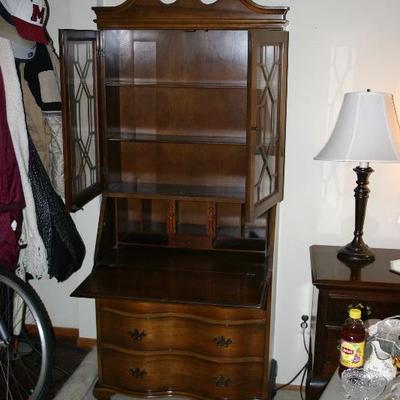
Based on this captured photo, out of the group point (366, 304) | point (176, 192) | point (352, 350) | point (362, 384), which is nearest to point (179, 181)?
point (176, 192)

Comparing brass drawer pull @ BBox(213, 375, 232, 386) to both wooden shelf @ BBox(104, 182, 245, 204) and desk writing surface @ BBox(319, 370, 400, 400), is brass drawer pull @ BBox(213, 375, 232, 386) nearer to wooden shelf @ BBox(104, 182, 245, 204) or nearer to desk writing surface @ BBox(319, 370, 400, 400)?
wooden shelf @ BBox(104, 182, 245, 204)

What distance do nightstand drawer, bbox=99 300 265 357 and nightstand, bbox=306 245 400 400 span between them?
234 mm

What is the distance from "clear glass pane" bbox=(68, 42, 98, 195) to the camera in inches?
78.5

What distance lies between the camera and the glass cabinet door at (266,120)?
178cm

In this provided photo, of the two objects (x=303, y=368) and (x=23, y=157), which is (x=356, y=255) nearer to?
(x=303, y=368)

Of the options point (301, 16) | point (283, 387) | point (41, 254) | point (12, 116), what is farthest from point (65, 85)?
point (283, 387)

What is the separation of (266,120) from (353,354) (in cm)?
98

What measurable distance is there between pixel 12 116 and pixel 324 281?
1388 mm

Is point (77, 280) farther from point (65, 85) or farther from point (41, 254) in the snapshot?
point (65, 85)

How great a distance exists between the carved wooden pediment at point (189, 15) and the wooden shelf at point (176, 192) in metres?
0.71

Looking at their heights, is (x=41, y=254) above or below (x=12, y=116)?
below

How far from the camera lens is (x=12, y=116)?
2.00m

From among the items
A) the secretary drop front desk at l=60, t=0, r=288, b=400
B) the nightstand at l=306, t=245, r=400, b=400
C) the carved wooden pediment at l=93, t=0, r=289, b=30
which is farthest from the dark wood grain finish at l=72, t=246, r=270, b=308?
the carved wooden pediment at l=93, t=0, r=289, b=30

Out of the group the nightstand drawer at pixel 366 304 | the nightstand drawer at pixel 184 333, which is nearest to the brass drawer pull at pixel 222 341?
the nightstand drawer at pixel 184 333
